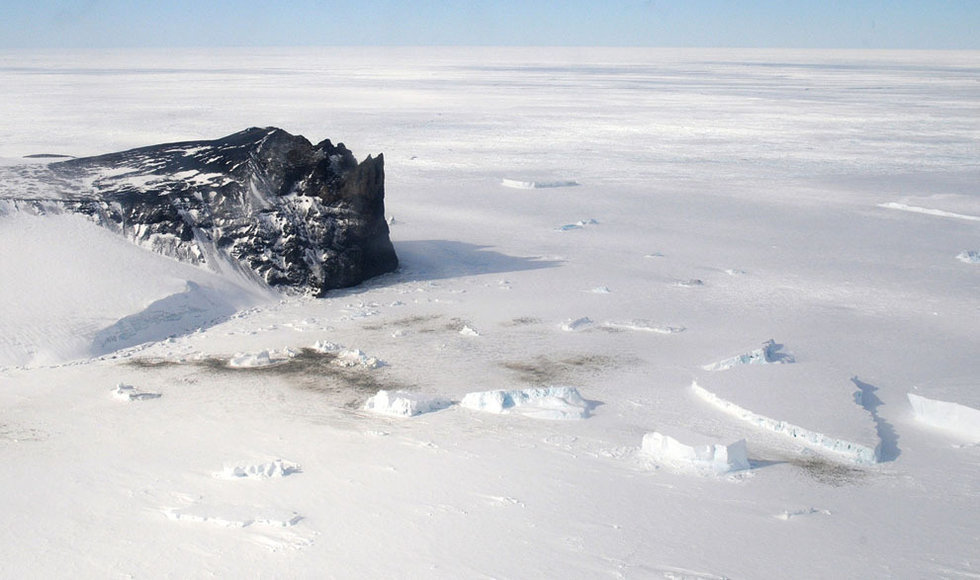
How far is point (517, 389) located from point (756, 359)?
1.56 m

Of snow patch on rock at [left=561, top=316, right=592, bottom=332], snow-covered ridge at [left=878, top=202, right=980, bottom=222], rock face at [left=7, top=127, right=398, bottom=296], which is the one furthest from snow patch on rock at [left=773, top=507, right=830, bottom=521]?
snow-covered ridge at [left=878, top=202, right=980, bottom=222]

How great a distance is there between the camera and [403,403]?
196 inches

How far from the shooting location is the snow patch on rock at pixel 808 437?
454cm

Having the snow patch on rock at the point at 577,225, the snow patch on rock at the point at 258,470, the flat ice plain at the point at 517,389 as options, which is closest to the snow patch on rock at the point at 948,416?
the flat ice plain at the point at 517,389

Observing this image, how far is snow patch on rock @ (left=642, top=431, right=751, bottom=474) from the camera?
4348 millimetres

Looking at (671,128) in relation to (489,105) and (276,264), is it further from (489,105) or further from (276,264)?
(276,264)

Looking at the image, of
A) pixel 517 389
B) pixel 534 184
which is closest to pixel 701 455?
pixel 517 389

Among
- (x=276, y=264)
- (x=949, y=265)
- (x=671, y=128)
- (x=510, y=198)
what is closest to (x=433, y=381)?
(x=276, y=264)

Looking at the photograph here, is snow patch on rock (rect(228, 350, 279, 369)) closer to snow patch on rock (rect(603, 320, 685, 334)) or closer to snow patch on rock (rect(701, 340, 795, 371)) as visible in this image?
snow patch on rock (rect(603, 320, 685, 334))

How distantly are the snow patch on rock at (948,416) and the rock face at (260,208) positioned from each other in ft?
14.1

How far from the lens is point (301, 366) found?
575cm

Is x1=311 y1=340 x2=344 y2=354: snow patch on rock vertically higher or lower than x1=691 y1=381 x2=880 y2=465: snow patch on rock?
higher

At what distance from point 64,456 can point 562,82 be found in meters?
41.4

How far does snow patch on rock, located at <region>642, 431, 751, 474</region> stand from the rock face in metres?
3.71
